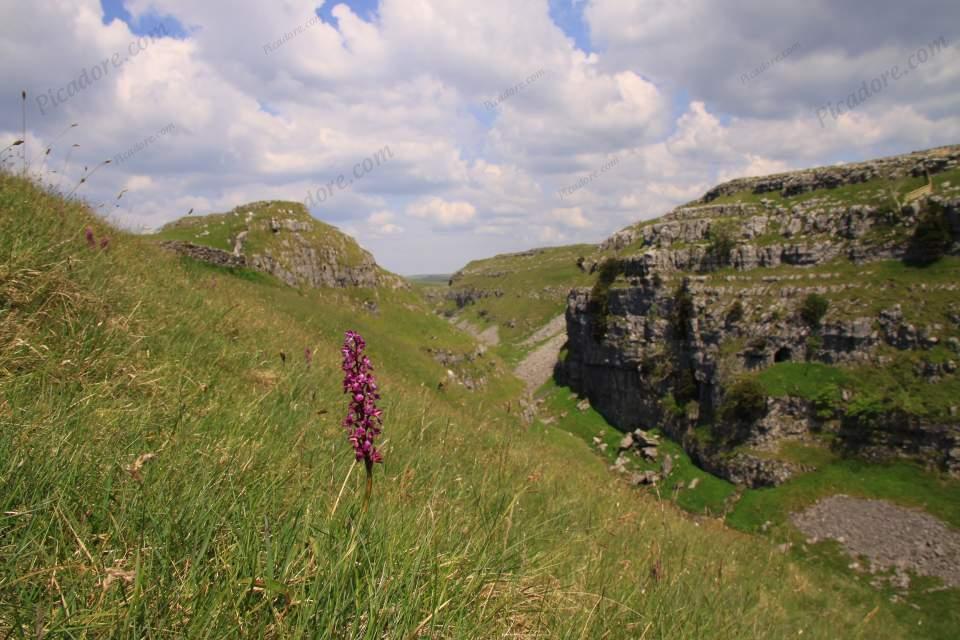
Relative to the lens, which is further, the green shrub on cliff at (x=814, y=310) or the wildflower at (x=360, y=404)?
the green shrub on cliff at (x=814, y=310)

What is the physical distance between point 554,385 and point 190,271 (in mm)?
99921

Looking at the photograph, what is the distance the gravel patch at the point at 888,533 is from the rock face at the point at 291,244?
238 ft

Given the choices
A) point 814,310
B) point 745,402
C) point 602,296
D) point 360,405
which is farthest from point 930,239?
point 360,405

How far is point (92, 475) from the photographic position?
2.70 m

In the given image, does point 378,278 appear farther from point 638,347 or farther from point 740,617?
point 740,617

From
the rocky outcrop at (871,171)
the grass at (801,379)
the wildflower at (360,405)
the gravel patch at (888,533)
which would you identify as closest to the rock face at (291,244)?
the grass at (801,379)

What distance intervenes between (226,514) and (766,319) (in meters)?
70.0

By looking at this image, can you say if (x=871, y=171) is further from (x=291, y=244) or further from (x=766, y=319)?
(x=291, y=244)

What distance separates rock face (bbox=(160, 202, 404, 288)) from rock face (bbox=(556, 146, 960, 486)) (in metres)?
45.9

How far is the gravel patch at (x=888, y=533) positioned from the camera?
38188 mm

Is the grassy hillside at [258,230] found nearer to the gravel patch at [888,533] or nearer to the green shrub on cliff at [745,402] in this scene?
the green shrub on cliff at [745,402]

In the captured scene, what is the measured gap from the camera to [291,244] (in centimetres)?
8181

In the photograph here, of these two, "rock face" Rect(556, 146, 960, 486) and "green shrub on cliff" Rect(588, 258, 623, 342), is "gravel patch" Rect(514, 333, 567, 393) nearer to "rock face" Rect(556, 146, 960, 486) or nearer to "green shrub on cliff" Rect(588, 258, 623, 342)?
"rock face" Rect(556, 146, 960, 486)

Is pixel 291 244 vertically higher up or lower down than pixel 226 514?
higher up
